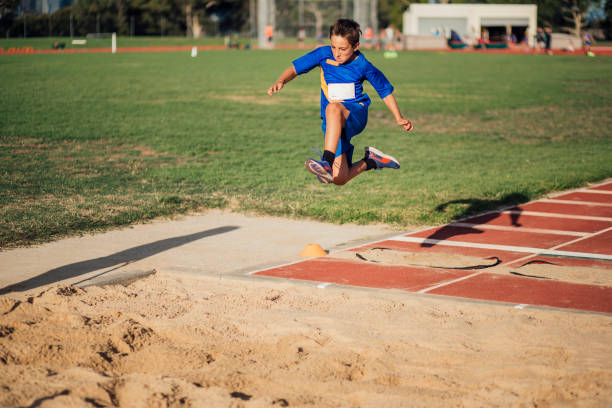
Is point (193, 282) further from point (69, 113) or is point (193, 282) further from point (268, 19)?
point (268, 19)

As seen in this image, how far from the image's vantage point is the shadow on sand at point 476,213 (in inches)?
329

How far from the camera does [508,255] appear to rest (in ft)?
24.2

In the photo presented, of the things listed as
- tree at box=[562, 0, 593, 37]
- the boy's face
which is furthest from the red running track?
tree at box=[562, 0, 593, 37]

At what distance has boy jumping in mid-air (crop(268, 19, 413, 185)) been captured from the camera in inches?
251

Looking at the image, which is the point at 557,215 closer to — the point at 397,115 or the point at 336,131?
the point at 397,115

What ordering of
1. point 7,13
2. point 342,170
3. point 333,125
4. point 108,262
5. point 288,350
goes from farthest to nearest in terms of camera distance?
point 7,13
point 108,262
point 342,170
point 333,125
point 288,350

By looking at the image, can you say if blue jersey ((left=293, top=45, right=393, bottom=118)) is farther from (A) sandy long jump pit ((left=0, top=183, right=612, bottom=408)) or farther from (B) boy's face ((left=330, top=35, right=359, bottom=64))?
(A) sandy long jump pit ((left=0, top=183, right=612, bottom=408))


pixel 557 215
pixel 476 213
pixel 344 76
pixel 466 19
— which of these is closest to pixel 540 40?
pixel 466 19

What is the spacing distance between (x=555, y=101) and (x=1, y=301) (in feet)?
64.5

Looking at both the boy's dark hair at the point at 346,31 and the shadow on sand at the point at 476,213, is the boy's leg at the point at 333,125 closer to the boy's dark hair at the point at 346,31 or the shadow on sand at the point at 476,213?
the boy's dark hair at the point at 346,31

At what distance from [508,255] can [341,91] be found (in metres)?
2.45

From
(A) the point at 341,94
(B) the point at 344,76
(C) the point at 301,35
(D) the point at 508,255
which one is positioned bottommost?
(D) the point at 508,255

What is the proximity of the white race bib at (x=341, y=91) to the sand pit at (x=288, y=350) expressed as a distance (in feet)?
5.78

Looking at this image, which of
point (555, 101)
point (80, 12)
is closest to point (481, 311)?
point (555, 101)
